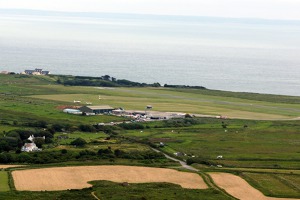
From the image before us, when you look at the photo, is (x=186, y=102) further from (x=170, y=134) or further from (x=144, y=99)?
(x=170, y=134)

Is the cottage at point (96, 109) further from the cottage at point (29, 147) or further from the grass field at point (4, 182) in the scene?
the grass field at point (4, 182)

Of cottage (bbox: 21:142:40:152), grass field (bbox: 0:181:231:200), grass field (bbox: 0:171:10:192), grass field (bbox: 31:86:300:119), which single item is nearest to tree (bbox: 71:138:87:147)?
cottage (bbox: 21:142:40:152)

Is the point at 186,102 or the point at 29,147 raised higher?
the point at 186,102

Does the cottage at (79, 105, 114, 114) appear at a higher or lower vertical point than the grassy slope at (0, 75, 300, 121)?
lower

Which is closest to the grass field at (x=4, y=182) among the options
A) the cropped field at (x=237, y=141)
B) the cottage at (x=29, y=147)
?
the cottage at (x=29, y=147)

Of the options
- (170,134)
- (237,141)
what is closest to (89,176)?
(170,134)

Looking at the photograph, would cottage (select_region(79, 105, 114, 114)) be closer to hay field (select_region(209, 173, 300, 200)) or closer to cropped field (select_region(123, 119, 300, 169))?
cropped field (select_region(123, 119, 300, 169))
